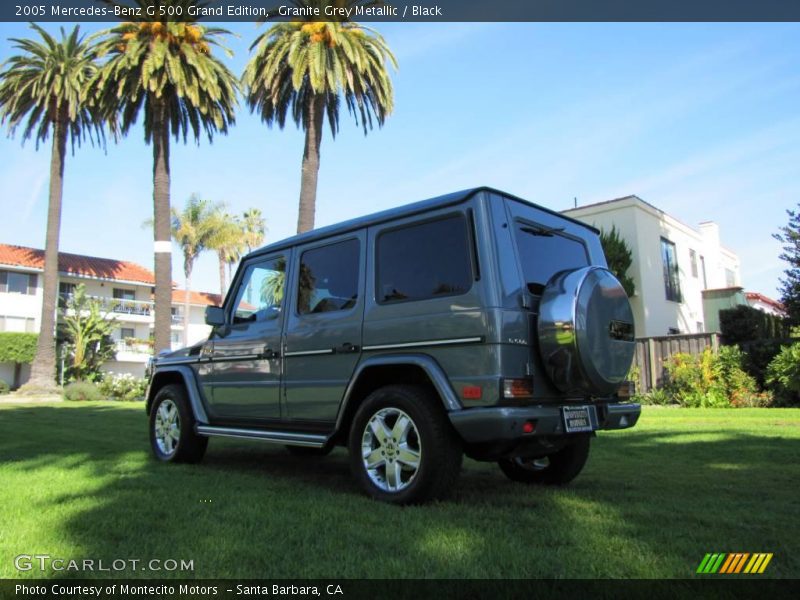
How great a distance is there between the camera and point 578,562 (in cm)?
298

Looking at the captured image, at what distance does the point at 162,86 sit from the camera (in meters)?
20.4

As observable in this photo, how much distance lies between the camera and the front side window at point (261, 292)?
580 centimetres

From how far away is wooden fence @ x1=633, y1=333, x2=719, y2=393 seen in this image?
15445 millimetres

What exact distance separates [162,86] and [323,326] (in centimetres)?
1830

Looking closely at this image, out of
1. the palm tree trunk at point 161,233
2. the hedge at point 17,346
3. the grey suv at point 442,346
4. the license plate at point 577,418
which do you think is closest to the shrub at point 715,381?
the grey suv at point 442,346

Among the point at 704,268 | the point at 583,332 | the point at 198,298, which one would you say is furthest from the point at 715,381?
the point at 198,298

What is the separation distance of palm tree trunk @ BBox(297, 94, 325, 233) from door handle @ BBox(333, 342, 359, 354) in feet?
43.1

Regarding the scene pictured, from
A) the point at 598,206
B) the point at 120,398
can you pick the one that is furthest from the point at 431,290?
the point at 120,398

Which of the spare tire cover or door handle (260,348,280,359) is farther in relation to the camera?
door handle (260,348,280,359)

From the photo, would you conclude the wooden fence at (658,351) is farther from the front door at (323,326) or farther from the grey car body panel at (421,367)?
the grey car body panel at (421,367)

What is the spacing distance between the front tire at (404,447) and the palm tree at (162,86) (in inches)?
708

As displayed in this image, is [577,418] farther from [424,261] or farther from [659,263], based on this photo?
[659,263]

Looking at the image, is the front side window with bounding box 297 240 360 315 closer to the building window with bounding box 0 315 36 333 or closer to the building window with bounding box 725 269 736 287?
the building window with bounding box 725 269 736 287

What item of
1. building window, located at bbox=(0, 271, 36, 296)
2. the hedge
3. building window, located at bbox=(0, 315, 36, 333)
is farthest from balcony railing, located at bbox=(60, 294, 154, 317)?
the hedge
